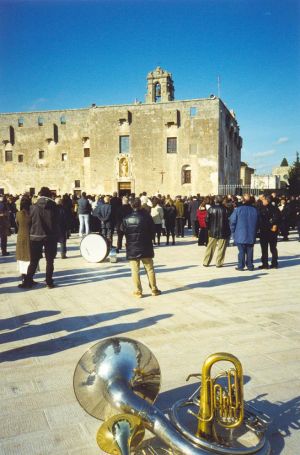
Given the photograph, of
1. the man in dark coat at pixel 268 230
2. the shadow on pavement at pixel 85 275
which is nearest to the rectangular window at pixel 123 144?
the shadow on pavement at pixel 85 275

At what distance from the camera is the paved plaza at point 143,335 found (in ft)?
9.84

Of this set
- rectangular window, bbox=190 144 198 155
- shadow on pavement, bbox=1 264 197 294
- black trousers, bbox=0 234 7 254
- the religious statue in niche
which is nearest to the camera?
shadow on pavement, bbox=1 264 197 294

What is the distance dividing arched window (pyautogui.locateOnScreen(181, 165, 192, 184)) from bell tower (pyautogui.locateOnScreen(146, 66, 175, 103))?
791 centimetres

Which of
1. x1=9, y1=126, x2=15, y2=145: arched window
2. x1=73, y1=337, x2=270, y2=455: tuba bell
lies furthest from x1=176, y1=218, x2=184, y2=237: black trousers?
x1=9, y1=126, x2=15, y2=145: arched window

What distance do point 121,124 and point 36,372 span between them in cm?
3264

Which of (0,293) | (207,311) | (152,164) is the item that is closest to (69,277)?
(0,293)

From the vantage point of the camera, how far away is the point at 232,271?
8.99 meters

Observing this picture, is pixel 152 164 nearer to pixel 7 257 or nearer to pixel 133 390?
pixel 7 257

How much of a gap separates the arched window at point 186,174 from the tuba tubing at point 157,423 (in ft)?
103

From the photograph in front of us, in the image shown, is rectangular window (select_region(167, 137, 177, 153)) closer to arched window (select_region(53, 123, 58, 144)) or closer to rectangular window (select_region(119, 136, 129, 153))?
rectangular window (select_region(119, 136, 129, 153))

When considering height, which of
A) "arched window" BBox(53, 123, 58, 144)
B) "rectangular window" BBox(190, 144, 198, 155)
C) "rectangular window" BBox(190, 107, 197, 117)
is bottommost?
"rectangular window" BBox(190, 144, 198, 155)

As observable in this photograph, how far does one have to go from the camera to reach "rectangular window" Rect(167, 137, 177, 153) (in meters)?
33.6

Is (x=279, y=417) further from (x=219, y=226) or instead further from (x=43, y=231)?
(x=219, y=226)

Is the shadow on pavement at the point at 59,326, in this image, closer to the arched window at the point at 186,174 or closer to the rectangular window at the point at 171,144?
the arched window at the point at 186,174
